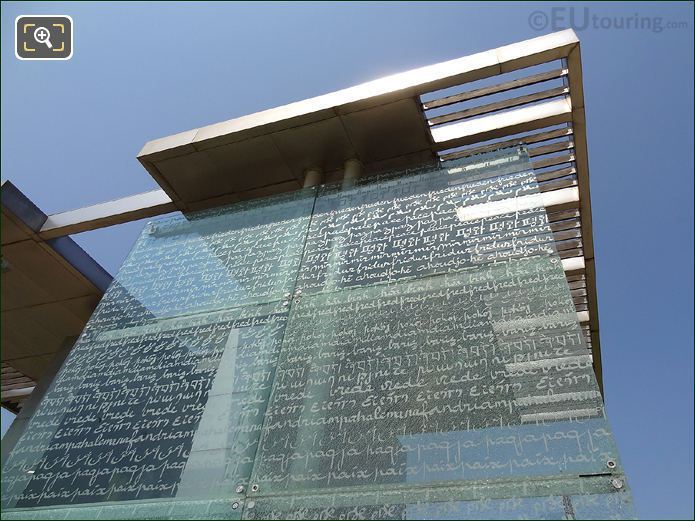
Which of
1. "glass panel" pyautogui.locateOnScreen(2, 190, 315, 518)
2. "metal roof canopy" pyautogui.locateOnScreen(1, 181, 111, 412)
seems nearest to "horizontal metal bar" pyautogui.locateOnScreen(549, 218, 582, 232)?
"glass panel" pyautogui.locateOnScreen(2, 190, 315, 518)

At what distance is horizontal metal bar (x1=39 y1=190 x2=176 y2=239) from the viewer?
6.09m

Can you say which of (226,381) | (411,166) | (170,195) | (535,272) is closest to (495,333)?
(535,272)

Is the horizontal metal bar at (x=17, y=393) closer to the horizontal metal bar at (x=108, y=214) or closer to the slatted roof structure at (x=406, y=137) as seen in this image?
the horizontal metal bar at (x=108, y=214)

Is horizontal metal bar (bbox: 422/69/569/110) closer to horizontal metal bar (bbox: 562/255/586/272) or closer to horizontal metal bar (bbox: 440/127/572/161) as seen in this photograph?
horizontal metal bar (bbox: 440/127/572/161)

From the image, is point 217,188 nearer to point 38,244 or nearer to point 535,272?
point 38,244

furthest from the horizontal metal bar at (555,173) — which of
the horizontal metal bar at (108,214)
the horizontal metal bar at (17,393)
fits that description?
the horizontal metal bar at (17,393)

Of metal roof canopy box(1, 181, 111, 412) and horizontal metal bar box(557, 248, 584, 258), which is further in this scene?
metal roof canopy box(1, 181, 111, 412)

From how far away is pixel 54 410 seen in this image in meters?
3.69

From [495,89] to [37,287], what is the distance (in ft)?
19.7

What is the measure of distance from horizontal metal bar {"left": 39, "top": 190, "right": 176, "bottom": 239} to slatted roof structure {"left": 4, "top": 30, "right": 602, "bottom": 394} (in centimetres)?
2

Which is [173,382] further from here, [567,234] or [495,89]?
[567,234]

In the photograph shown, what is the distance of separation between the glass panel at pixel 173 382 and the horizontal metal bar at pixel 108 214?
1088 mm

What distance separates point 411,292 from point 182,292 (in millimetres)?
1944

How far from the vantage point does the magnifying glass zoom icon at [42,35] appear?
3889 mm
